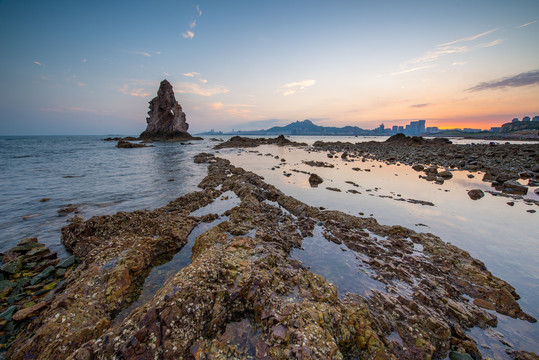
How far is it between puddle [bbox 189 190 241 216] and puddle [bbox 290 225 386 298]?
583 centimetres

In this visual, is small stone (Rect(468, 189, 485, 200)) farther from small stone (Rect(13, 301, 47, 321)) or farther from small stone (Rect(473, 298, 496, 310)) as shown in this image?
small stone (Rect(13, 301, 47, 321))

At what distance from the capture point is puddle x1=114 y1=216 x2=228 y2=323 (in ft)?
16.3

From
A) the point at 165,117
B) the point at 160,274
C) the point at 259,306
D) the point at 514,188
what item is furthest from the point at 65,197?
the point at 165,117

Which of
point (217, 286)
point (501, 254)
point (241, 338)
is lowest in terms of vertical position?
point (501, 254)

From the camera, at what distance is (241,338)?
4.00 metres

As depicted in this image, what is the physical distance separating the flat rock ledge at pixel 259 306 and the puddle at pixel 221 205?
347 centimetres

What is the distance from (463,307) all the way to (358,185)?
12.4 metres

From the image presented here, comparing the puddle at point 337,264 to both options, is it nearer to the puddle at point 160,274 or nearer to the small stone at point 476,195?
the puddle at point 160,274

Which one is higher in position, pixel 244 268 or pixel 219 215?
pixel 244 268

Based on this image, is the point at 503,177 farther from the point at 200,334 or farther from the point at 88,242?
the point at 88,242

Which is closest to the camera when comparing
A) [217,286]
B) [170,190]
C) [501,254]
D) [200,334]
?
[200,334]

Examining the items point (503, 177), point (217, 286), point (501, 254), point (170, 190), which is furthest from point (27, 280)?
point (503, 177)

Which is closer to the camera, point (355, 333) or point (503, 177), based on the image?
point (355, 333)

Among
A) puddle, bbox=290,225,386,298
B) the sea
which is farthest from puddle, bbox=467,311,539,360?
puddle, bbox=290,225,386,298
